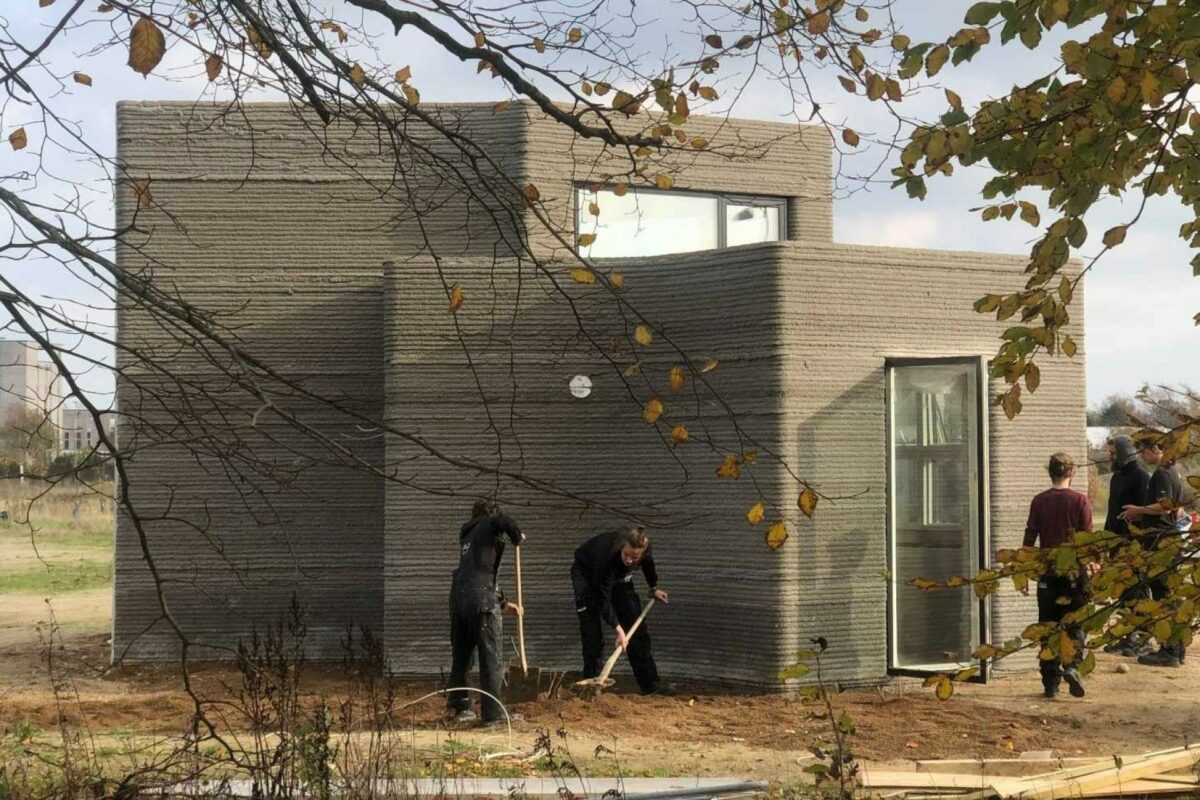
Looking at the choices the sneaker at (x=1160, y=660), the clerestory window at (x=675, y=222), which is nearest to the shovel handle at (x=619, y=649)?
the clerestory window at (x=675, y=222)

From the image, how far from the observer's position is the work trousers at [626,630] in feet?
39.9

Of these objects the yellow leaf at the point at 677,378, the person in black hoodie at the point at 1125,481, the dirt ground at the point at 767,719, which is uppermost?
the yellow leaf at the point at 677,378

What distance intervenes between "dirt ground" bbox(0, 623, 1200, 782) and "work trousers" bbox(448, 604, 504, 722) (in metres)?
0.23

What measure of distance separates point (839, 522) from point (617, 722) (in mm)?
2775

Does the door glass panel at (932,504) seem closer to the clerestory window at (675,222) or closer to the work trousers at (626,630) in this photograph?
the work trousers at (626,630)

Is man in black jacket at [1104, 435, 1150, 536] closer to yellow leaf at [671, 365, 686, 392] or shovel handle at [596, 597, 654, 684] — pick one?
shovel handle at [596, 597, 654, 684]

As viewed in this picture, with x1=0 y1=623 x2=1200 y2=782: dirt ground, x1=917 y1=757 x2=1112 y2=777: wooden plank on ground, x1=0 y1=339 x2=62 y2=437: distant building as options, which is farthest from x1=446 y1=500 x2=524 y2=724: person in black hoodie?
x1=0 y1=339 x2=62 y2=437: distant building

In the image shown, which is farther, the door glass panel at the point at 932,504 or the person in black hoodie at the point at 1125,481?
the person in black hoodie at the point at 1125,481

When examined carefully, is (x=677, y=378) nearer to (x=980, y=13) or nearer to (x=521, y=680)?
(x=980, y=13)

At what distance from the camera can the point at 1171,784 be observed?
8.13 m

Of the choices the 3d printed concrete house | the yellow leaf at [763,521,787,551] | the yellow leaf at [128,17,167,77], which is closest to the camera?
the yellow leaf at [128,17,167,77]

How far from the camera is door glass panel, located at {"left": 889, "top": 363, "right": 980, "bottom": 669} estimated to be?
1259 cm

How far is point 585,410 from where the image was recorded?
13.2 metres

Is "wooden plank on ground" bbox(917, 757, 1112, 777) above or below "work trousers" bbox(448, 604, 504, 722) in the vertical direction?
below
